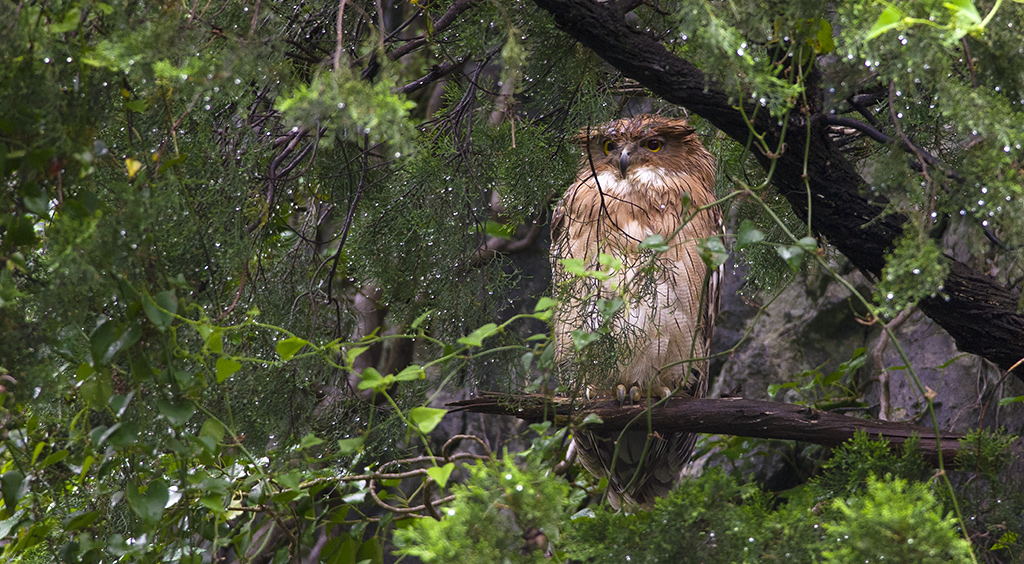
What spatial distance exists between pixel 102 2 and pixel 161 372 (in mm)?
459

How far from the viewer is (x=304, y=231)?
1.69 meters

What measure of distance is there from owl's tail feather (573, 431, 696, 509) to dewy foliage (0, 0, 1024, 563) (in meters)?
0.66

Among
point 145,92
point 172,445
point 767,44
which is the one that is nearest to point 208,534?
point 172,445

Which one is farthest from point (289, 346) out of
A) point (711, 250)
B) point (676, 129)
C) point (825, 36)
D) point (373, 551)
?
point (676, 129)

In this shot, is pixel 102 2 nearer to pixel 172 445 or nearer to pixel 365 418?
pixel 172 445

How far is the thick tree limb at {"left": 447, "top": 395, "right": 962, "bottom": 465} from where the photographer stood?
141 centimetres

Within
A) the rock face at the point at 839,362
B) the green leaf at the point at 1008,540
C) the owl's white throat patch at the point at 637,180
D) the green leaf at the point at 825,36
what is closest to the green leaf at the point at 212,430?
the green leaf at the point at 825,36

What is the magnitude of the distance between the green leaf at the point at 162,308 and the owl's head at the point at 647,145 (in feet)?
5.09

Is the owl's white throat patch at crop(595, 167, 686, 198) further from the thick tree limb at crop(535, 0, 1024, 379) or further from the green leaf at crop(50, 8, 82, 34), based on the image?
the green leaf at crop(50, 8, 82, 34)

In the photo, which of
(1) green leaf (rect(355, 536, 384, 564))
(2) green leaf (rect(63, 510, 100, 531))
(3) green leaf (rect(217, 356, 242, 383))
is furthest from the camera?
(1) green leaf (rect(355, 536, 384, 564))

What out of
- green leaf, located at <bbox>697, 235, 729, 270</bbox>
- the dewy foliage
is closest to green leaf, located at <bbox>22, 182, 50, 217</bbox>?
the dewy foliage

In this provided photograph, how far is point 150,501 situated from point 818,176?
1.07m

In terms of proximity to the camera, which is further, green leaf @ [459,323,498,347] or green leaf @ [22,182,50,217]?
green leaf @ [459,323,498,347]

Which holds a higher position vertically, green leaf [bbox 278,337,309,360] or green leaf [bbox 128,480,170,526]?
green leaf [bbox 278,337,309,360]
